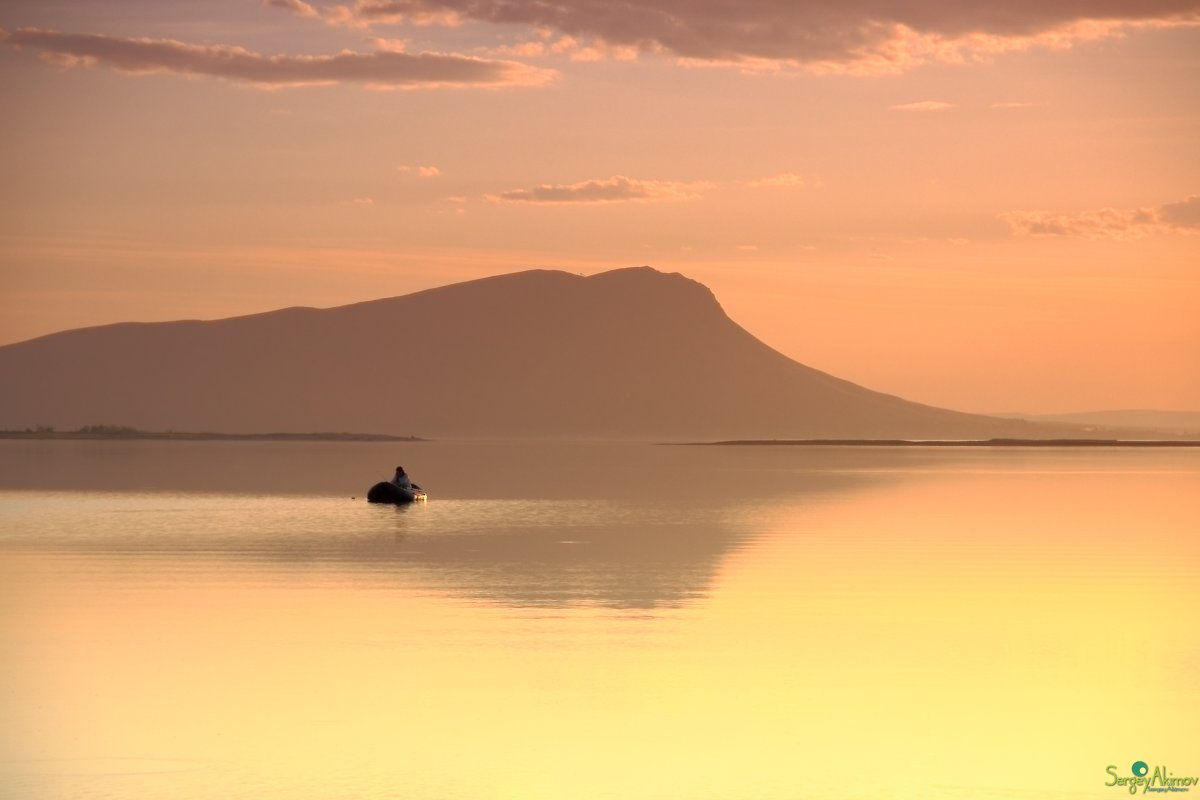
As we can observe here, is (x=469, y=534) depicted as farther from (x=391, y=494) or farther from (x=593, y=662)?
(x=593, y=662)

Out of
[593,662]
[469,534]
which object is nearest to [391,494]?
[469,534]

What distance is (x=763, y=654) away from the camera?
23875mm

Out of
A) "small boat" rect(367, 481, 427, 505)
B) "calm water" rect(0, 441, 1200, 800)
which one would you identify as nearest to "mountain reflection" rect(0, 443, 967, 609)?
"calm water" rect(0, 441, 1200, 800)

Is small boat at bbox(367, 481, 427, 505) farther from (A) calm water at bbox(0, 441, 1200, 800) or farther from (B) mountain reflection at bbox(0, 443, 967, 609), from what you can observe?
(A) calm water at bbox(0, 441, 1200, 800)

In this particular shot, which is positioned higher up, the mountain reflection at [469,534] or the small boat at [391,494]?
the small boat at [391,494]

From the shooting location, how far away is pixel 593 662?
74.8 feet

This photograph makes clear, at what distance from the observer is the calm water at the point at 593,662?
1686 cm

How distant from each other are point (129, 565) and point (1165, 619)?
2264cm

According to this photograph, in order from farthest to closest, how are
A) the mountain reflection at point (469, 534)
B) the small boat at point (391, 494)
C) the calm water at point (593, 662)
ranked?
1. the small boat at point (391, 494)
2. the mountain reflection at point (469, 534)
3. the calm water at point (593, 662)

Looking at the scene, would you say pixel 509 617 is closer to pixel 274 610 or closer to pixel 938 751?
pixel 274 610

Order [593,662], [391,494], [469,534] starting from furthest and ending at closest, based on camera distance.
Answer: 1. [391,494]
2. [469,534]
3. [593,662]

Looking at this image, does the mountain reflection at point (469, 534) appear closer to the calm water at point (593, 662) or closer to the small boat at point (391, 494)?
the calm water at point (593, 662)

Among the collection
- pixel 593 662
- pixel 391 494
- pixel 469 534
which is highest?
pixel 391 494

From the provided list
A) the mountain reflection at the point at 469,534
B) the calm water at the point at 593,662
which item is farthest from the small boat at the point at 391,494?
the calm water at the point at 593,662
